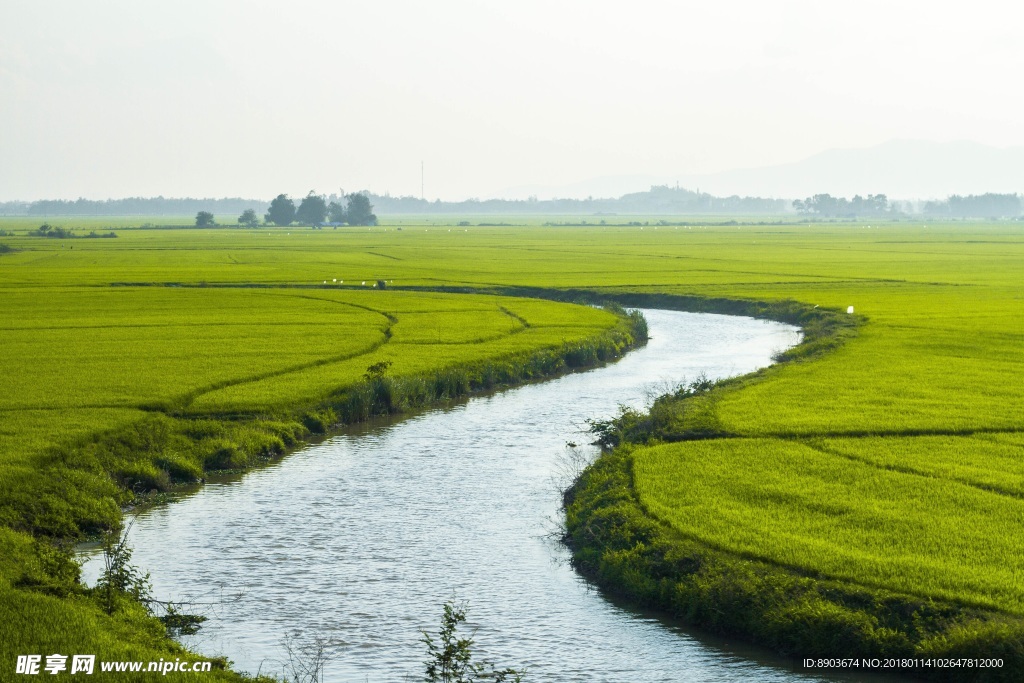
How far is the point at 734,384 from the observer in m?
26.0

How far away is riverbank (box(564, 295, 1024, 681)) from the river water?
0.34 meters

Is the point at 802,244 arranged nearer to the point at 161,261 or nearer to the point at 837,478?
the point at 161,261

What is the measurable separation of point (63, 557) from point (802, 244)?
100694 millimetres

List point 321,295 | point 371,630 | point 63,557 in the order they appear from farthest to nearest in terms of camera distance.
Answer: point 321,295 < point 63,557 < point 371,630

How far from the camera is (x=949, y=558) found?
1261 cm

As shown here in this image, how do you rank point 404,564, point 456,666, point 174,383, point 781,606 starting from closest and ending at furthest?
point 456,666 → point 781,606 → point 404,564 → point 174,383

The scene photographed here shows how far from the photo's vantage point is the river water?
11.6m

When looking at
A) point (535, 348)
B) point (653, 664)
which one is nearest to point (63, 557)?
point (653, 664)

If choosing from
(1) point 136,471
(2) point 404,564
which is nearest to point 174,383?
(1) point 136,471

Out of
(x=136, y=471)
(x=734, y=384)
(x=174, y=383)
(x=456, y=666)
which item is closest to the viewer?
(x=456, y=666)

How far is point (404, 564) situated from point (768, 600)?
15.5 ft

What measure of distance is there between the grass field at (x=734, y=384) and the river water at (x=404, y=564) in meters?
1.63

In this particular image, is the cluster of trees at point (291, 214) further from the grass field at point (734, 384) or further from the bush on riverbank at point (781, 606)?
the bush on riverbank at point (781, 606)

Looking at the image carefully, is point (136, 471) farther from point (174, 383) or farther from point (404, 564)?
point (174, 383)
